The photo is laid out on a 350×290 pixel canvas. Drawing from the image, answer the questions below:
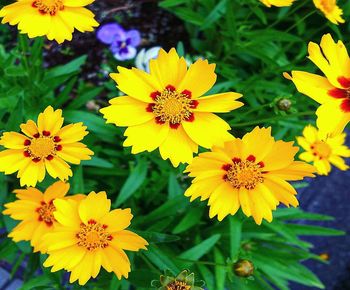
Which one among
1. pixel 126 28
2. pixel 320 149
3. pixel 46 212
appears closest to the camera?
pixel 46 212

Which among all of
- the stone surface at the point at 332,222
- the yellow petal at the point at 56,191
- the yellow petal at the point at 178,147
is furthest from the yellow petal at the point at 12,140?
the stone surface at the point at 332,222

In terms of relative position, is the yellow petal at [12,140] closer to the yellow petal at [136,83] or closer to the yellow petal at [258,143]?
the yellow petal at [136,83]

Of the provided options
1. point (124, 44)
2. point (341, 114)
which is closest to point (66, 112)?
point (124, 44)

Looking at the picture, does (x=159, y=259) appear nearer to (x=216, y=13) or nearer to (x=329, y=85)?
(x=329, y=85)

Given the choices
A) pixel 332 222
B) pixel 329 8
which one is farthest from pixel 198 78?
pixel 332 222

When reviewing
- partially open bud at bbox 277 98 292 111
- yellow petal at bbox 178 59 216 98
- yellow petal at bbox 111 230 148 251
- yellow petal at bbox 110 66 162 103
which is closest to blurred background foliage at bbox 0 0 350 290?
partially open bud at bbox 277 98 292 111

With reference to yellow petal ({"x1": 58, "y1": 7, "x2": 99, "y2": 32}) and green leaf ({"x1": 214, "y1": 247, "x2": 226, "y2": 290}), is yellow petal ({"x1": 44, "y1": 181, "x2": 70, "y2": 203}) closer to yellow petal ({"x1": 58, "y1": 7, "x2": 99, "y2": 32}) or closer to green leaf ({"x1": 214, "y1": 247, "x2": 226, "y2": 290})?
yellow petal ({"x1": 58, "y1": 7, "x2": 99, "y2": 32})
